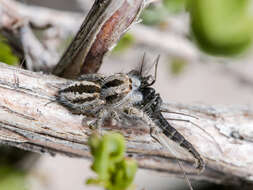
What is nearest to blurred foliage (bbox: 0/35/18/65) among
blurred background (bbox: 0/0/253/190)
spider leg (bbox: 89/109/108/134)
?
blurred background (bbox: 0/0/253/190)

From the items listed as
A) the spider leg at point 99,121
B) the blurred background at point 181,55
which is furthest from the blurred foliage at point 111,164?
the blurred background at point 181,55

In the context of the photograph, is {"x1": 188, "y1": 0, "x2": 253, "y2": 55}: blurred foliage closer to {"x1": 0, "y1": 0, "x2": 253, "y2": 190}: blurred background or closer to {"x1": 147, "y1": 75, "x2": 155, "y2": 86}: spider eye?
{"x1": 0, "y1": 0, "x2": 253, "y2": 190}: blurred background

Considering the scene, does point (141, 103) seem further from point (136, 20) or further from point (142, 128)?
point (136, 20)

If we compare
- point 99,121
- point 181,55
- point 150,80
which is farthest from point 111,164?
point 181,55

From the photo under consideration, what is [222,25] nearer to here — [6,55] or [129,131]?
[129,131]

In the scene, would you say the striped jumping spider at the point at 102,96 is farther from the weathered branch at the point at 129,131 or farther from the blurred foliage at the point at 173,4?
the blurred foliage at the point at 173,4

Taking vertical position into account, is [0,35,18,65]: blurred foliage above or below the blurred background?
below

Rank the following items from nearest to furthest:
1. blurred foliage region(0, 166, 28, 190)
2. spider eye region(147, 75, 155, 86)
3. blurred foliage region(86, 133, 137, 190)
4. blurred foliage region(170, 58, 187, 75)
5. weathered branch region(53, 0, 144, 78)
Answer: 1. blurred foliage region(86, 133, 137, 190)
2. weathered branch region(53, 0, 144, 78)
3. spider eye region(147, 75, 155, 86)
4. blurred foliage region(0, 166, 28, 190)
5. blurred foliage region(170, 58, 187, 75)
